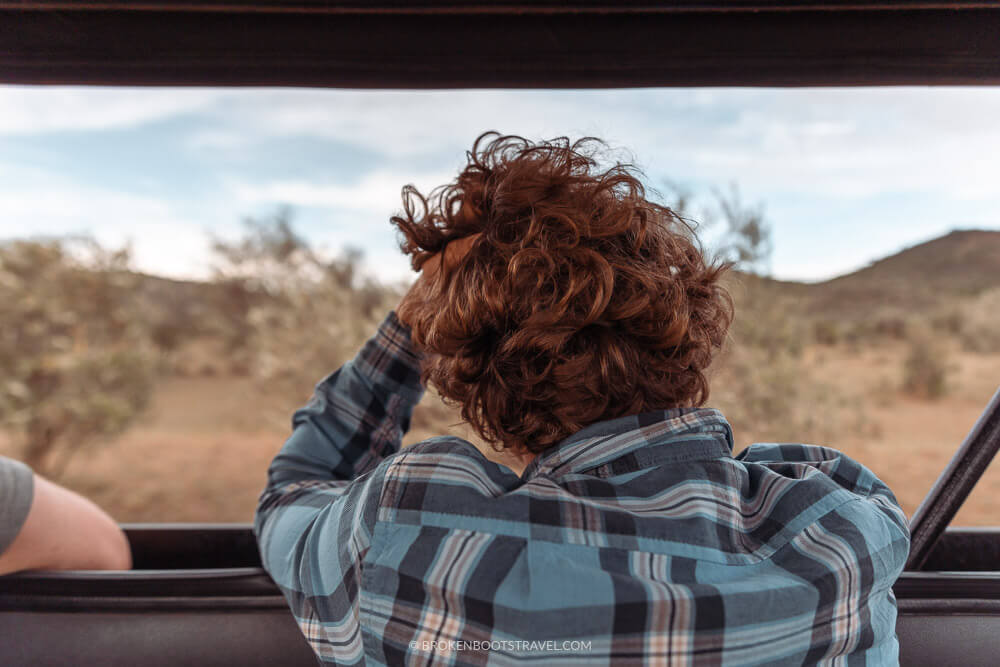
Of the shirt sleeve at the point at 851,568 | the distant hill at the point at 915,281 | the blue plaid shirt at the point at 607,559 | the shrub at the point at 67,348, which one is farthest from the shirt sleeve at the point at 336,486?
the shrub at the point at 67,348

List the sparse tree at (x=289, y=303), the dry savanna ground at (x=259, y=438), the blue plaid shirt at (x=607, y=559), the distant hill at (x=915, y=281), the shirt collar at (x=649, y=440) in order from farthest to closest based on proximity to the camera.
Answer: the sparse tree at (x=289, y=303)
the dry savanna ground at (x=259, y=438)
the distant hill at (x=915, y=281)
the shirt collar at (x=649, y=440)
the blue plaid shirt at (x=607, y=559)

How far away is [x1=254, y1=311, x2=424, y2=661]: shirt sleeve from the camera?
27.0 inches

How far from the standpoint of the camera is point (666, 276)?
780 millimetres

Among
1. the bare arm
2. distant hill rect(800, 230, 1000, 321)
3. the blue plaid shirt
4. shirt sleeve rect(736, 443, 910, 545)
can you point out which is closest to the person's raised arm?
the bare arm

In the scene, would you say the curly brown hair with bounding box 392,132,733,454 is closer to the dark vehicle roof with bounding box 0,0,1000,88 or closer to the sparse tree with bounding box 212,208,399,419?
the dark vehicle roof with bounding box 0,0,1000,88

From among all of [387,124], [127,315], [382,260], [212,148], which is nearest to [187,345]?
[127,315]

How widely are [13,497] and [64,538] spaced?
0.13m

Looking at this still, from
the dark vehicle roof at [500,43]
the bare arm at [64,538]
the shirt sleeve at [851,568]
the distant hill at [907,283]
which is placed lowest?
the bare arm at [64,538]

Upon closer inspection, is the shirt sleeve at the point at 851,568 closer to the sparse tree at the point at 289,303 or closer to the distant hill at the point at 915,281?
the distant hill at the point at 915,281

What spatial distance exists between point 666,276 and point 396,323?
47 centimetres

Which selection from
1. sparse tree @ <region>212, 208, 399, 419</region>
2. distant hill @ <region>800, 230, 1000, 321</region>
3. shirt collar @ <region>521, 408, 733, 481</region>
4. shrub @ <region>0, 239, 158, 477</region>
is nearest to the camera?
shirt collar @ <region>521, 408, 733, 481</region>

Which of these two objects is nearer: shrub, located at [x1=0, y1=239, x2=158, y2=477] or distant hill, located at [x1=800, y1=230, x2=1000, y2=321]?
distant hill, located at [x1=800, y1=230, x2=1000, y2=321]

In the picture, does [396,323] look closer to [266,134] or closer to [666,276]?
[666,276]

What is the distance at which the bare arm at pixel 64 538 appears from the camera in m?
1.15
